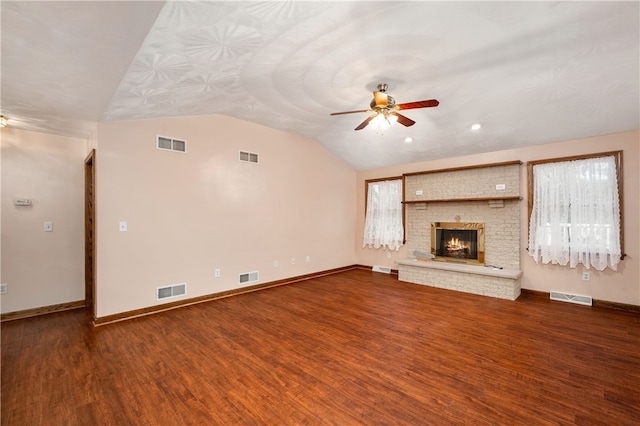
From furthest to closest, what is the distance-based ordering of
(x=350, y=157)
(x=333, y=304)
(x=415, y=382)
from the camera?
(x=350, y=157), (x=333, y=304), (x=415, y=382)

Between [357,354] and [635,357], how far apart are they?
9.01 feet

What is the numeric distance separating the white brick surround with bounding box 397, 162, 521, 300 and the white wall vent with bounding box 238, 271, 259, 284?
3.09 m

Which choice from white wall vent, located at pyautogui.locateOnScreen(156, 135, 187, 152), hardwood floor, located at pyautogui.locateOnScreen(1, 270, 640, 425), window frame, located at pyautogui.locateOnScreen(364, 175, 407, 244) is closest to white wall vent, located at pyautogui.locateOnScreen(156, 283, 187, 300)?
hardwood floor, located at pyautogui.locateOnScreen(1, 270, 640, 425)

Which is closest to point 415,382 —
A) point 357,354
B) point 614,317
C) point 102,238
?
point 357,354

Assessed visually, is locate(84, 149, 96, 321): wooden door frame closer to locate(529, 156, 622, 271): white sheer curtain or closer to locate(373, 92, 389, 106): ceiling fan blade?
locate(373, 92, 389, 106): ceiling fan blade

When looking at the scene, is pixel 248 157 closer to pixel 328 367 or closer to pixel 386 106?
pixel 386 106

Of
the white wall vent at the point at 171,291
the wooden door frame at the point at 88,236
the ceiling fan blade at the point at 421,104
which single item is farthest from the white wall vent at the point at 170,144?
the ceiling fan blade at the point at 421,104

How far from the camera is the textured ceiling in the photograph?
193 centimetres

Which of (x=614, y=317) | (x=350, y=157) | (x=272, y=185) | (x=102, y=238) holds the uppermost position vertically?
(x=350, y=157)

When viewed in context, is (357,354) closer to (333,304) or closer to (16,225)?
(333,304)

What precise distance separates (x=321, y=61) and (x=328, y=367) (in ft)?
10.1

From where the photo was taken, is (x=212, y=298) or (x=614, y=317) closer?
(x=614, y=317)

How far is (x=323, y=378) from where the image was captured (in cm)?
233

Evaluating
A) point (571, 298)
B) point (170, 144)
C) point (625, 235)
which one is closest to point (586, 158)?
point (625, 235)
